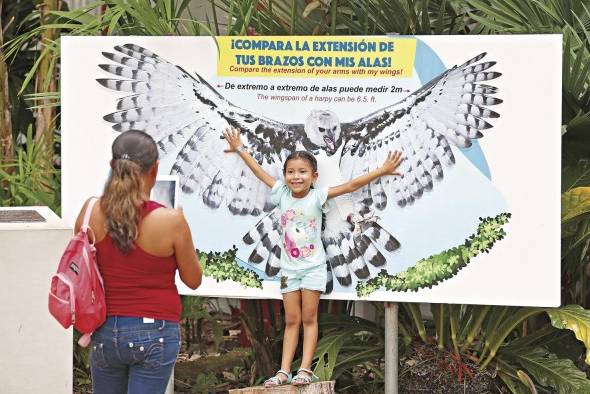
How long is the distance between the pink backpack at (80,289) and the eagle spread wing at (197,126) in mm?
2026

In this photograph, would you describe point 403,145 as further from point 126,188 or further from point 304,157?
point 126,188

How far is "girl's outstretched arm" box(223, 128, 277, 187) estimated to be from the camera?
637 cm

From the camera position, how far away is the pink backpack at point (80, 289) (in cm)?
441

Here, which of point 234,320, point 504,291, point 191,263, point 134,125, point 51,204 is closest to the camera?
point 191,263

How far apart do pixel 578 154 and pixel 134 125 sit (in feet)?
8.54

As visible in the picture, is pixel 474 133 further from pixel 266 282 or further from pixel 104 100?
pixel 104 100

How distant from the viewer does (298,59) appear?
631cm

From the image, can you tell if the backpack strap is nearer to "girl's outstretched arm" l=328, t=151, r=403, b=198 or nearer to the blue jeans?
the blue jeans

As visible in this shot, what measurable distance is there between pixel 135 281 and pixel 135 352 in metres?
0.27

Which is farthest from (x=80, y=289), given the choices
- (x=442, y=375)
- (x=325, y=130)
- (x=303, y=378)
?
(x=442, y=375)

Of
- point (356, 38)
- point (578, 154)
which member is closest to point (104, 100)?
point (356, 38)

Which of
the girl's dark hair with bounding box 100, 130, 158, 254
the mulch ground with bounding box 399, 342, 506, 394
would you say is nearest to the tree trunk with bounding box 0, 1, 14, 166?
the mulch ground with bounding box 399, 342, 506, 394

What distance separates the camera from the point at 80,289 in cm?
443

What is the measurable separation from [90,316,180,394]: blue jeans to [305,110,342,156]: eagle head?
81.6 inches
